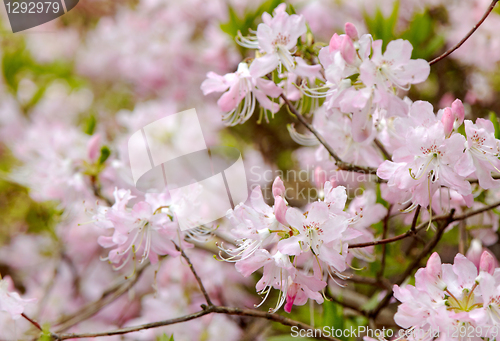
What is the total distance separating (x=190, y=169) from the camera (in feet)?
4.26

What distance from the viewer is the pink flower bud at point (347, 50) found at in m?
0.83

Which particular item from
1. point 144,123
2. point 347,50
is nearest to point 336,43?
point 347,50

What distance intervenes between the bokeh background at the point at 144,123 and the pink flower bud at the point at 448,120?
67cm

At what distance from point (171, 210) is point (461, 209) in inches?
30.8

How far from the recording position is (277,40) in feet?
3.15

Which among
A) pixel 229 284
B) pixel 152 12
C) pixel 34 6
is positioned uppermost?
pixel 34 6

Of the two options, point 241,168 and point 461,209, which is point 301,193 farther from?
point 461,209

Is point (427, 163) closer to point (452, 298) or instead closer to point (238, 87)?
point (452, 298)

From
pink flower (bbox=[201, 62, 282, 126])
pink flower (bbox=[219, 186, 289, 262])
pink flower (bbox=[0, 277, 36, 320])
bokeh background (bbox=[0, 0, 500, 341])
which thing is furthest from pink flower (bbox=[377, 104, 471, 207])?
pink flower (bbox=[0, 277, 36, 320])

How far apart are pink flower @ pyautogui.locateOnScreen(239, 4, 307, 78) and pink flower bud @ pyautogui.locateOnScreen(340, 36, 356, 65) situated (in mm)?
148

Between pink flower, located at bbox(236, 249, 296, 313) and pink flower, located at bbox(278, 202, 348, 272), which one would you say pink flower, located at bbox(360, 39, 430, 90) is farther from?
pink flower, located at bbox(236, 249, 296, 313)

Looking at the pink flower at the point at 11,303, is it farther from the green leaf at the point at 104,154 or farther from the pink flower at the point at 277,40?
the pink flower at the point at 277,40

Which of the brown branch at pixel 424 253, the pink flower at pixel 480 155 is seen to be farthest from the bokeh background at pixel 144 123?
the pink flower at pixel 480 155

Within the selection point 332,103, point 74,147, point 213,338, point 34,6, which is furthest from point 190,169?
point 34,6
